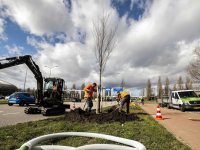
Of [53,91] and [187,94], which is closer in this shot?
[53,91]

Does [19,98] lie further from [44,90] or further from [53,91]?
[53,91]

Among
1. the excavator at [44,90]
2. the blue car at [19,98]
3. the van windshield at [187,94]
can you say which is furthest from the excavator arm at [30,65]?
the van windshield at [187,94]

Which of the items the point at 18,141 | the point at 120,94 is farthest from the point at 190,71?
the point at 18,141

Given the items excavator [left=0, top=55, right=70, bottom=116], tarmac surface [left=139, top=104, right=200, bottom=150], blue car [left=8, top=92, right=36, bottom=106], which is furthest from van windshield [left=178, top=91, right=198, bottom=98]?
blue car [left=8, top=92, right=36, bottom=106]

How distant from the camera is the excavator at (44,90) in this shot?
28.2 ft

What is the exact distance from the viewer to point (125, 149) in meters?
2.03

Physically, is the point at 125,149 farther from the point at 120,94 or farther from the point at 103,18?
the point at 103,18

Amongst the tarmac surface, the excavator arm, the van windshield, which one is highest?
the excavator arm

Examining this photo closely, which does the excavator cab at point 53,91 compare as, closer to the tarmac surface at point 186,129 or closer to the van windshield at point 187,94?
the tarmac surface at point 186,129

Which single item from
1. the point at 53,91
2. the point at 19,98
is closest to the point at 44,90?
the point at 53,91

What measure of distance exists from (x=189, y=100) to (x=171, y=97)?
3.02 meters

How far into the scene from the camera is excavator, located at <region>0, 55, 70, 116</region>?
859 cm

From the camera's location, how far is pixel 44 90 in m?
9.34

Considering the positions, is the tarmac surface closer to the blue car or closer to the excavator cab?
the excavator cab
